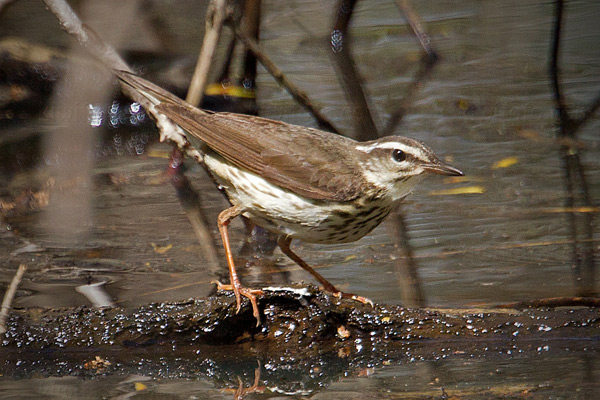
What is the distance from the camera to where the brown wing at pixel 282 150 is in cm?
510

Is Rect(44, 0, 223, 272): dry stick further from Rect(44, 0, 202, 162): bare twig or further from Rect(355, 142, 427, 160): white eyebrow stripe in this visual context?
Rect(355, 142, 427, 160): white eyebrow stripe

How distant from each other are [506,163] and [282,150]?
10.9ft

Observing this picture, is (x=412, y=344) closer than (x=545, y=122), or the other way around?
(x=412, y=344)

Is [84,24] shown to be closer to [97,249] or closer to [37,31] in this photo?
[97,249]

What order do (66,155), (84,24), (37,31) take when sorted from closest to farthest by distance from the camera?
(84,24), (66,155), (37,31)

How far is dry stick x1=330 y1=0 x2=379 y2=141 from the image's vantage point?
9008 millimetres

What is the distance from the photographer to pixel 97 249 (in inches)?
258

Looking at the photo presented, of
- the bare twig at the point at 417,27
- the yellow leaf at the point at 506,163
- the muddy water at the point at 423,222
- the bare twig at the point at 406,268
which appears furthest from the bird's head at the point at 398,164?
the bare twig at the point at 417,27

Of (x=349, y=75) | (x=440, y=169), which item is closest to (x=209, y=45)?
(x=440, y=169)

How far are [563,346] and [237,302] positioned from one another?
165 cm

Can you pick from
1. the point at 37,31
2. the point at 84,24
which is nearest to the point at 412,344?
the point at 84,24

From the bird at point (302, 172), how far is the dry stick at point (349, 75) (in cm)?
323

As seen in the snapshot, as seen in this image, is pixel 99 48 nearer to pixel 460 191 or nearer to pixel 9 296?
pixel 9 296

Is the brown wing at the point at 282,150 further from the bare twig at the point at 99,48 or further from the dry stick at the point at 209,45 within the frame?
the dry stick at the point at 209,45
